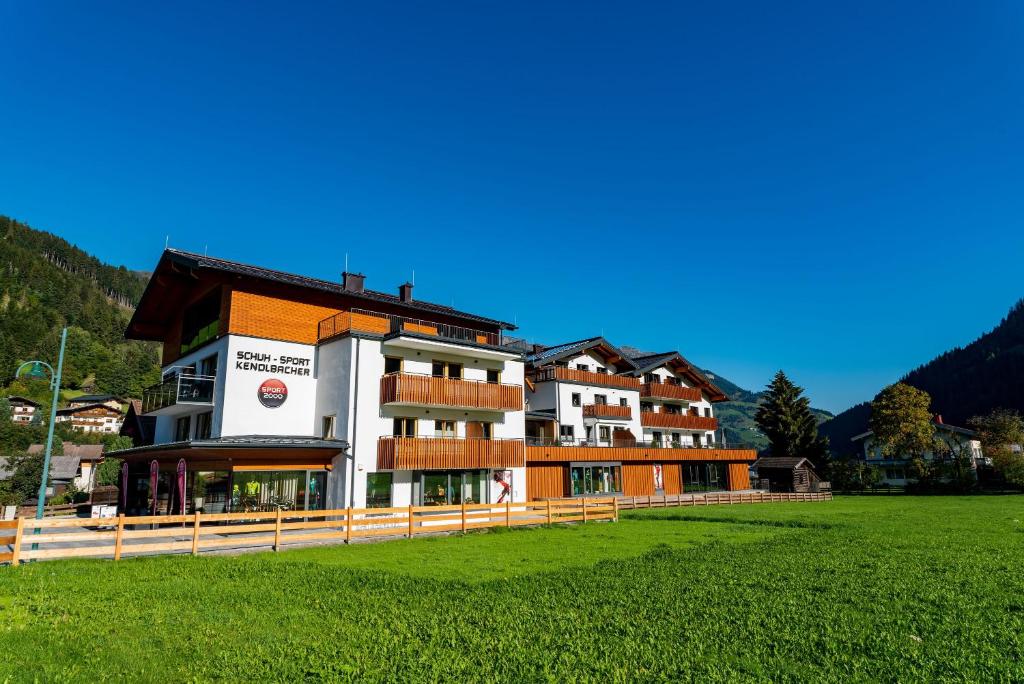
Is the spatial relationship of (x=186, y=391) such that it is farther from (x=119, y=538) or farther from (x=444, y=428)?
(x=444, y=428)

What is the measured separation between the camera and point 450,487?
93.7 feet

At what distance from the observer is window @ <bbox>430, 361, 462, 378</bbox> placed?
96.7 feet

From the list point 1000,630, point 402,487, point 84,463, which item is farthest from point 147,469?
point 84,463

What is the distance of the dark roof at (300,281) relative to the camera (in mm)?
25359

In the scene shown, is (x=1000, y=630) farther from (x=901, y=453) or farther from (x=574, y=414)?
(x=901, y=453)

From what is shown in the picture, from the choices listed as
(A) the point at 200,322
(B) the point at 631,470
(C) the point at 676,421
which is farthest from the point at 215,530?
(C) the point at 676,421

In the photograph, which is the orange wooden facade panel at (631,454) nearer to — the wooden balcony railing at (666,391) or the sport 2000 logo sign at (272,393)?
the wooden balcony railing at (666,391)

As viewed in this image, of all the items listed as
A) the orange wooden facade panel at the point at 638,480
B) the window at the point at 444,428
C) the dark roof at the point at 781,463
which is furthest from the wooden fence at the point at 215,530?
the dark roof at the point at 781,463

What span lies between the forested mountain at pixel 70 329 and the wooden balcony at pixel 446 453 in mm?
125126

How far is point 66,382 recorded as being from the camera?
424ft

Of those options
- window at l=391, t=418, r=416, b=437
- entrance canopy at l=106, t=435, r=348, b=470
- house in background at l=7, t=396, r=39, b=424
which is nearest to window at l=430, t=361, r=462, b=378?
window at l=391, t=418, r=416, b=437

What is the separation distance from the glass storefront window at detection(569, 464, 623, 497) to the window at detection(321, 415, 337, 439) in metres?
16.8

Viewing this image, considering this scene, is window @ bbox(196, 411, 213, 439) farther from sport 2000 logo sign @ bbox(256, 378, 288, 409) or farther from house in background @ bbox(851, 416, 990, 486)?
house in background @ bbox(851, 416, 990, 486)

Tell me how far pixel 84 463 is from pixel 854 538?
84.5 meters
